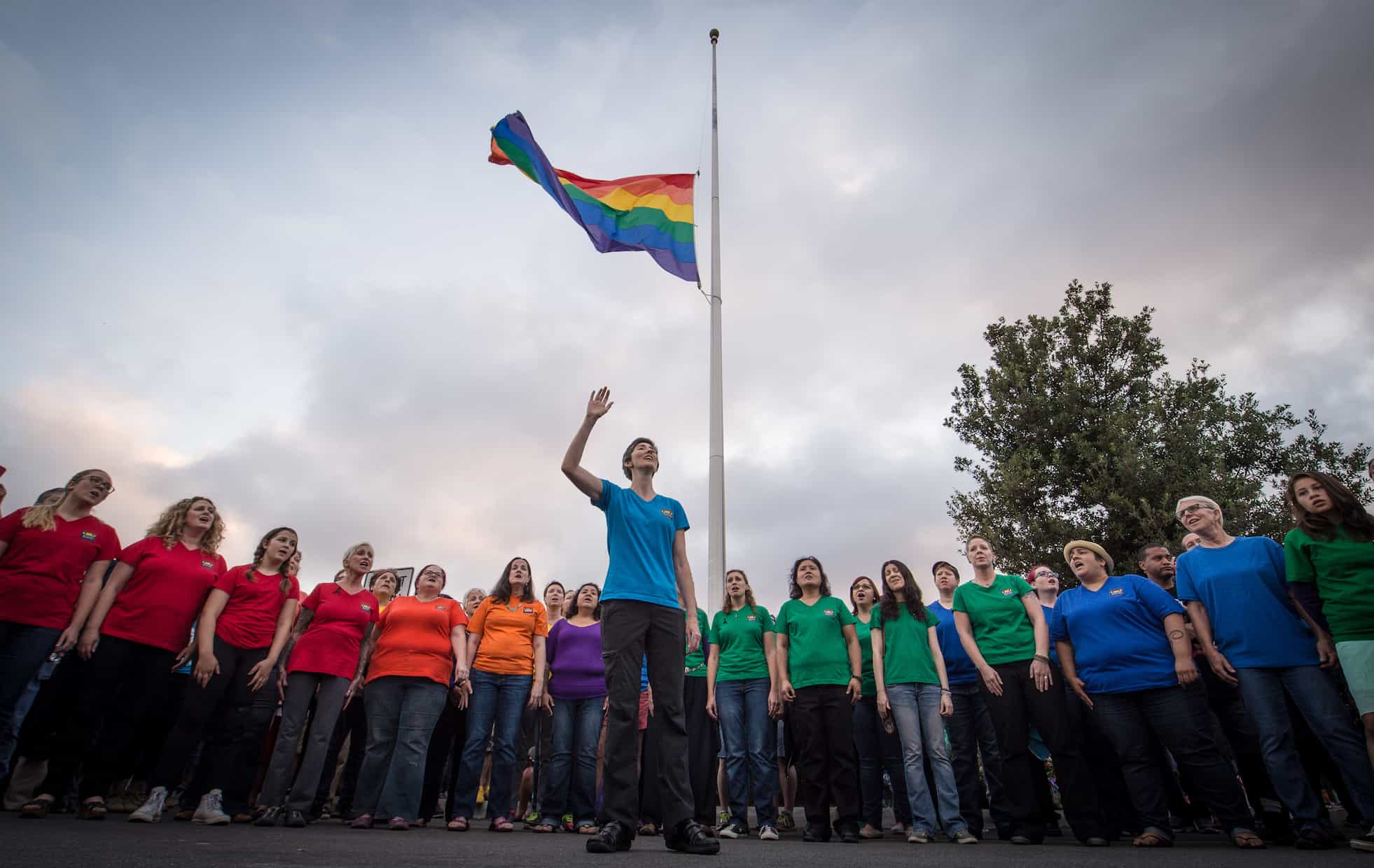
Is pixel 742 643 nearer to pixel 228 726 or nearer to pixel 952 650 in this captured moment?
pixel 952 650

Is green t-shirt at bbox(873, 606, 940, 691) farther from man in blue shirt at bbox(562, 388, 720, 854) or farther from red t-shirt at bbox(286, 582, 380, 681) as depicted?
red t-shirt at bbox(286, 582, 380, 681)

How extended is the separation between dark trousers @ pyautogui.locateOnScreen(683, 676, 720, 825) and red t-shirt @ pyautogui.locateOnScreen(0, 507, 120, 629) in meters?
4.03

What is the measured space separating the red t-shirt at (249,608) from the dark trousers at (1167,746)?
556cm

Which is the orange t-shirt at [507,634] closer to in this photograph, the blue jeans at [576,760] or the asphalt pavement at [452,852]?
the blue jeans at [576,760]

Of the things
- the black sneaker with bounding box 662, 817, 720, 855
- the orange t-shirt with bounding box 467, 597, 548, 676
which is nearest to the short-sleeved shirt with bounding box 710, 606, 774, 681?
the orange t-shirt with bounding box 467, 597, 548, 676

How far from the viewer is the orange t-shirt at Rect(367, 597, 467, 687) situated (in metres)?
5.48

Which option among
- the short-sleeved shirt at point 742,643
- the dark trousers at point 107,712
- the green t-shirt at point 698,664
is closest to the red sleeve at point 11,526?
the dark trousers at point 107,712

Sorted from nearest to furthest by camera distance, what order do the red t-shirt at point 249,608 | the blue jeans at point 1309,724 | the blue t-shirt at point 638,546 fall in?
the blue t-shirt at point 638,546, the blue jeans at point 1309,724, the red t-shirt at point 249,608

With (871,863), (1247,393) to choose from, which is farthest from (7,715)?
(1247,393)

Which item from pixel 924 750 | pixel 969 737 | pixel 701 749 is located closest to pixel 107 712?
pixel 701 749

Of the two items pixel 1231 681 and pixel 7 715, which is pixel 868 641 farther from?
pixel 7 715

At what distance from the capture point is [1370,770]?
13.0 ft

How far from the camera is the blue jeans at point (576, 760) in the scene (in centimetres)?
566

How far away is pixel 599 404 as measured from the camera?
3.74 meters
